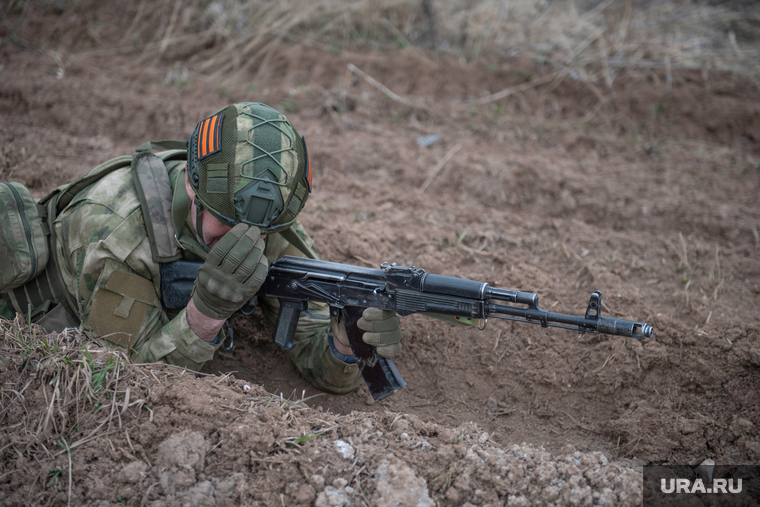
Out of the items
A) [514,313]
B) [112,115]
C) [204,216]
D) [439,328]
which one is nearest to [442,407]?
[439,328]

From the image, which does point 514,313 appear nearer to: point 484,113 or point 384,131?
point 384,131

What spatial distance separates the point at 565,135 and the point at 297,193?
4.84m

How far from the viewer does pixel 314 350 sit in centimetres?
397

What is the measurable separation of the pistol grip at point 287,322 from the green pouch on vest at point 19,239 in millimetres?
1520

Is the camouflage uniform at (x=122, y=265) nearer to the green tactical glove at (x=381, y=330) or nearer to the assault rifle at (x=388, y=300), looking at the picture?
the assault rifle at (x=388, y=300)

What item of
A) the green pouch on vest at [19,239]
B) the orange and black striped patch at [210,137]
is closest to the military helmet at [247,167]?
the orange and black striped patch at [210,137]

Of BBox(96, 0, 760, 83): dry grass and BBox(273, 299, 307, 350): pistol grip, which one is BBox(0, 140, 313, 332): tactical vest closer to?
BBox(273, 299, 307, 350): pistol grip

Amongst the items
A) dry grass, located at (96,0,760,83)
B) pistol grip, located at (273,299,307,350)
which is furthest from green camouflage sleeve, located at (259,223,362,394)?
dry grass, located at (96,0,760,83)

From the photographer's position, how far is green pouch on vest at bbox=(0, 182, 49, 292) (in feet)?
10.8

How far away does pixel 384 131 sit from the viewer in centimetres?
693

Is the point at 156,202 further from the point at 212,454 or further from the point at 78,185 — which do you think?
the point at 212,454

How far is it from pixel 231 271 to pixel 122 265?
73cm
